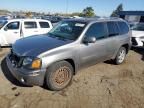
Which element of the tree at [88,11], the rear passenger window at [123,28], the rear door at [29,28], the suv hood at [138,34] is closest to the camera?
the rear passenger window at [123,28]

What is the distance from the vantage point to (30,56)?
14.6ft

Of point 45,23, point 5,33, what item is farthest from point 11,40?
point 45,23

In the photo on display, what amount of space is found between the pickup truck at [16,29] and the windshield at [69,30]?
4.51m

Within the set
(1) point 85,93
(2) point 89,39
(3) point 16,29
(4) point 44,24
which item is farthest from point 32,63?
(4) point 44,24

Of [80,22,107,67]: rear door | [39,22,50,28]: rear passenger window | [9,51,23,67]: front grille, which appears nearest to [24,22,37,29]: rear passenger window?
[39,22,50,28]: rear passenger window

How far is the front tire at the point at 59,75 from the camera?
4.65 m

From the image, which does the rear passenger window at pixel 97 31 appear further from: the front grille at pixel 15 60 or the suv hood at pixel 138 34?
the suv hood at pixel 138 34

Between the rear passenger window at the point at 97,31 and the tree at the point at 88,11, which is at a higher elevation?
the rear passenger window at the point at 97,31

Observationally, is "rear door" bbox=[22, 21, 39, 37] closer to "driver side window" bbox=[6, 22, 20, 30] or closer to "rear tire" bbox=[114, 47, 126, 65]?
"driver side window" bbox=[6, 22, 20, 30]

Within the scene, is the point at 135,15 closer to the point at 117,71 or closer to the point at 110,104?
the point at 117,71

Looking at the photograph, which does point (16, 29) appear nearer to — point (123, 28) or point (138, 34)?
point (123, 28)

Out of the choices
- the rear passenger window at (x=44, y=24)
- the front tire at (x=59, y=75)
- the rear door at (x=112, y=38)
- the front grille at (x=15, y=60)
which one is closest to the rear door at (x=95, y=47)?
the rear door at (x=112, y=38)

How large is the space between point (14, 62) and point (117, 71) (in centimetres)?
367

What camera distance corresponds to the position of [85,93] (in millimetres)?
4902
